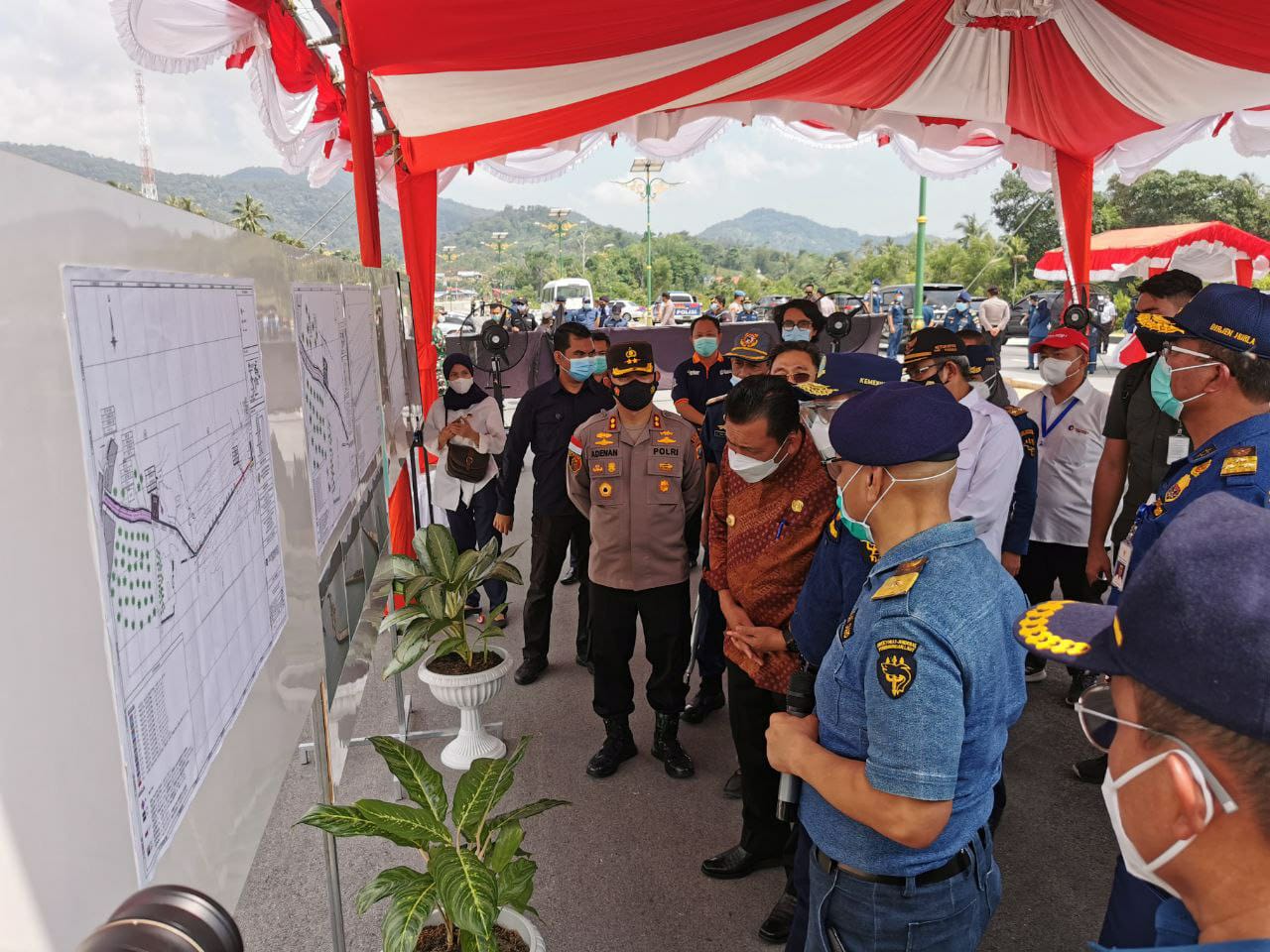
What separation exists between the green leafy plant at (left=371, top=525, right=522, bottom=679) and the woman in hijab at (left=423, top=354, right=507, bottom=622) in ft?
4.19

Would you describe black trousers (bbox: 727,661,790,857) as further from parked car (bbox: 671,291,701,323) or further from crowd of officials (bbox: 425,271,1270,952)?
parked car (bbox: 671,291,701,323)

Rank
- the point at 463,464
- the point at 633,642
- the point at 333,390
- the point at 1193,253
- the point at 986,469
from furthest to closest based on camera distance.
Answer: the point at 1193,253, the point at 463,464, the point at 633,642, the point at 986,469, the point at 333,390

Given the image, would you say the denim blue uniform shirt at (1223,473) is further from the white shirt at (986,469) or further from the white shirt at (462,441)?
the white shirt at (462,441)

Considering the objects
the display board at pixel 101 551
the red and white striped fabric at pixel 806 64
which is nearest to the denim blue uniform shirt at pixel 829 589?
the display board at pixel 101 551

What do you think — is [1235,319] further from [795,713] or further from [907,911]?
[907,911]

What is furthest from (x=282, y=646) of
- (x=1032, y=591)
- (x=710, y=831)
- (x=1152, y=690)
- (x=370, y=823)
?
(x=1032, y=591)

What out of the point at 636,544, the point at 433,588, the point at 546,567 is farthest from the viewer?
the point at 546,567

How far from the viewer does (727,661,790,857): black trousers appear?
8.34 feet

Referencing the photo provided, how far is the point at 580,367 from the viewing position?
4184 millimetres

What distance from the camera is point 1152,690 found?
74 cm

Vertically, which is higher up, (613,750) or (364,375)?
(364,375)

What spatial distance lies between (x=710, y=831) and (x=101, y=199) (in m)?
2.78

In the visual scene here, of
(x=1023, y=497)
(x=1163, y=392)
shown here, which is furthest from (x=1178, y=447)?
(x=1023, y=497)

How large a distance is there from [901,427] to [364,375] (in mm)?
1953
